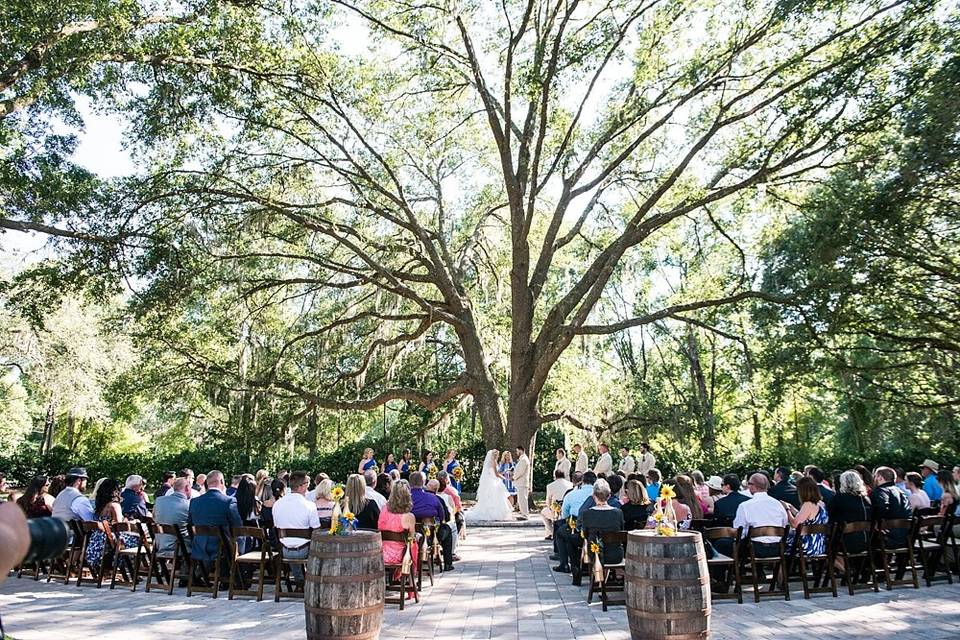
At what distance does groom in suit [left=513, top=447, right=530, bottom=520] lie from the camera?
15.0 m

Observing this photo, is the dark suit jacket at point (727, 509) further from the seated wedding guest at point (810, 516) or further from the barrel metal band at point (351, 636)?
the barrel metal band at point (351, 636)

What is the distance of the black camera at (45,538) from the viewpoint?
61.5 inches

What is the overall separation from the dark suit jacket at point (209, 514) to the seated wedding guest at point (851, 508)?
21.6 ft

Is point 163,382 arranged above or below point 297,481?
above

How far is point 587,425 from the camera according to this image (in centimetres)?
1894

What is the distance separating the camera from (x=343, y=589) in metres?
5.07

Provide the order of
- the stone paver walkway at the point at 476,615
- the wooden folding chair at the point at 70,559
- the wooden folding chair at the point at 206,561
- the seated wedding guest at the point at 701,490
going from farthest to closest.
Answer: the seated wedding guest at the point at 701,490
the wooden folding chair at the point at 70,559
the wooden folding chair at the point at 206,561
the stone paver walkway at the point at 476,615

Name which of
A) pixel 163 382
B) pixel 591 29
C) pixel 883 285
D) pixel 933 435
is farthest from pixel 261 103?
pixel 933 435

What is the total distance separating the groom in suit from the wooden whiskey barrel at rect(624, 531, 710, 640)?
395 inches

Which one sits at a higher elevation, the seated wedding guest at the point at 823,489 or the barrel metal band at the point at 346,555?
the seated wedding guest at the point at 823,489

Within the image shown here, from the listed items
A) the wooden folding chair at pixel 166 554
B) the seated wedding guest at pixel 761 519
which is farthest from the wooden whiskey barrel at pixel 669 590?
the wooden folding chair at pixel 166 554

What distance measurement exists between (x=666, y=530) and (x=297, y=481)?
4.27 m

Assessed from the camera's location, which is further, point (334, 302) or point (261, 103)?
point (334, 302)

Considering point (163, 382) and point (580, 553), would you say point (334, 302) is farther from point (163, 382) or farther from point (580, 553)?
point (580, 553)
